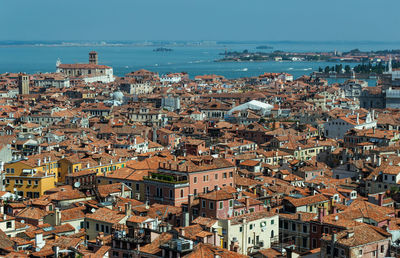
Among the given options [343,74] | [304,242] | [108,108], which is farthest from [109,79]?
[304,242]

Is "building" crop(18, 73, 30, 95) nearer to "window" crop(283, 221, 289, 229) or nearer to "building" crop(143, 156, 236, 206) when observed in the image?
"building" crop(143, 156, 236, 206)

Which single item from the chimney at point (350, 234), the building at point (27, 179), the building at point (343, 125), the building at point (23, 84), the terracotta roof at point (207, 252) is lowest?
the building at point (23, 84)

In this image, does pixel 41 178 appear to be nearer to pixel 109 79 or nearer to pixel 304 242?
pixel 304 242

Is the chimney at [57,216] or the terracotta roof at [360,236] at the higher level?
the terracotta roof at [360,236]

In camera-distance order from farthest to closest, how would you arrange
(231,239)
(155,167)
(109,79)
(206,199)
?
1. (109,79)
2. (155,167)
3. (206,199)
4. (231,239)

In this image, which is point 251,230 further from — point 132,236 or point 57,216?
point 57,216

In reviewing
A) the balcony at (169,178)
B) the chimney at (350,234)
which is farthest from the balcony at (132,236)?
the balcony at (169,178)

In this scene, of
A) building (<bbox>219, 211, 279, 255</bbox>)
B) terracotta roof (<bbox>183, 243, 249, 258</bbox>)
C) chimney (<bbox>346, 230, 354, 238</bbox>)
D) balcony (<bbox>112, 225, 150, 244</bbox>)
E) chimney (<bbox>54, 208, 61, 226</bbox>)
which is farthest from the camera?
chimney (<bbox>54, 208, 61, 226</bbox>)

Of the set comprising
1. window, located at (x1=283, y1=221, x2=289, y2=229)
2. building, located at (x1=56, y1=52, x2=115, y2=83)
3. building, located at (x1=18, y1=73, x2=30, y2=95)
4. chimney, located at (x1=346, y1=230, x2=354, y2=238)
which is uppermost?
chimney, located at (x1=346, y1=230, x2=354, y2=238)

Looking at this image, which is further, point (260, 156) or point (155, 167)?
point (260, 156)

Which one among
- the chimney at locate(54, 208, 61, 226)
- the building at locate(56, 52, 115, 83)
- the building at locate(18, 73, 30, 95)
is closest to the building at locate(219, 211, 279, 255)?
the chimney at locate(54, 208, 61, 226)

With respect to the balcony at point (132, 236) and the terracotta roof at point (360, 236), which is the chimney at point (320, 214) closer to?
the terracotta roof at point (360, 236)
